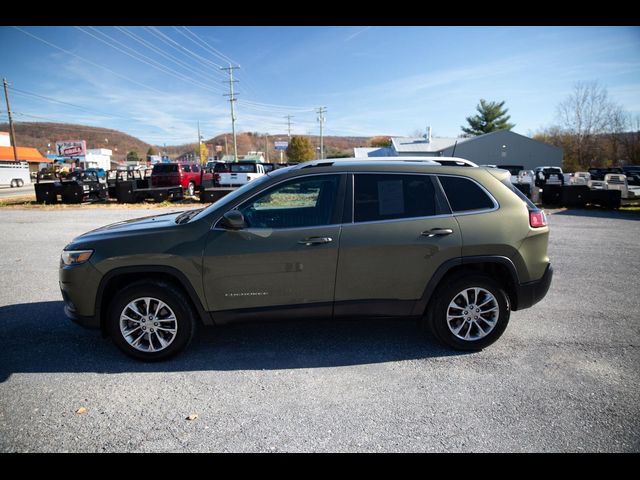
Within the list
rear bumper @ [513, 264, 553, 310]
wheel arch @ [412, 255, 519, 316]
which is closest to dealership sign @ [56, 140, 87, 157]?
wheel arch @ [412, 255, 519, 316]

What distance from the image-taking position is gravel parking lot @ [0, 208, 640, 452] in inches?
93.0

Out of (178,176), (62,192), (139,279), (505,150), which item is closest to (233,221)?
(139,279)

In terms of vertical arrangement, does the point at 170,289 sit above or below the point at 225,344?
above

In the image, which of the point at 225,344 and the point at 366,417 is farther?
the point at 225,344

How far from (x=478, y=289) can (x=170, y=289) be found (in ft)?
9.41

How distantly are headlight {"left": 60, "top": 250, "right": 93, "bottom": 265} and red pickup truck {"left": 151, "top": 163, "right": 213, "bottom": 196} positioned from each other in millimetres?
16110

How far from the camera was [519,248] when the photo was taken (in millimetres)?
3383

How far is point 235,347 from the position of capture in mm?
3607

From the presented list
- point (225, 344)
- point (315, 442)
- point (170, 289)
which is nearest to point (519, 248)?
point (315, 442)

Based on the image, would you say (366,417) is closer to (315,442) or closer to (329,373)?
(315,442)

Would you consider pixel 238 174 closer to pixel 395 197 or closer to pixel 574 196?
pixel 574 196

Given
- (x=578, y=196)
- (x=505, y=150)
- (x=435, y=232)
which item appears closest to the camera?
(x=435, y=232)

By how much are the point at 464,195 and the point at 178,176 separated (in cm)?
1801

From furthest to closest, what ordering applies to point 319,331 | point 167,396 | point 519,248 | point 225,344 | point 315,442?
point 319,331, point 225,344, point 519,248, point 167,396, point 315,442
